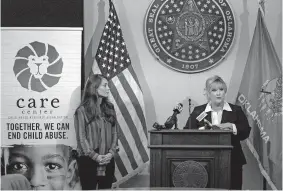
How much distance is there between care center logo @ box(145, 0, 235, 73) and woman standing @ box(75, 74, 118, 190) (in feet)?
3.74

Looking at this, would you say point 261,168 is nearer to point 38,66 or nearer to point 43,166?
point 43,166

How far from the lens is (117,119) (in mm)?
7164

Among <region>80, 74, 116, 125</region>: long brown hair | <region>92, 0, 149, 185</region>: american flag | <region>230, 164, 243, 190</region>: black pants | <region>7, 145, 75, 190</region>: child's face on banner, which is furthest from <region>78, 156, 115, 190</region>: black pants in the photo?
<region>230, 164, 243, 190</region>: black pants

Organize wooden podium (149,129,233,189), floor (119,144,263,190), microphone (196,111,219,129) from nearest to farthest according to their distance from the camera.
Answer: wooden podium (149,129,233,189)
microphone (196,111,219,129)
floor (119,144,263,190)

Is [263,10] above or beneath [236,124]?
above

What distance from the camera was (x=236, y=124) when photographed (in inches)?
255

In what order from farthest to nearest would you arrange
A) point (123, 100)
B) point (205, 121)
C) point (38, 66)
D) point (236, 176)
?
point (123, 100) → point (38, 66) → point (236, 176) → point (205, 121)

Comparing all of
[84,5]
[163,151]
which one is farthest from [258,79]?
[84,5]

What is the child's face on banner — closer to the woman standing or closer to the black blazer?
the woman standing

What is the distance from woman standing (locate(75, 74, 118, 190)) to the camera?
6742mm

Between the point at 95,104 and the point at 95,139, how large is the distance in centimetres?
46

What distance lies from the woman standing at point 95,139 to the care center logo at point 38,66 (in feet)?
1.60

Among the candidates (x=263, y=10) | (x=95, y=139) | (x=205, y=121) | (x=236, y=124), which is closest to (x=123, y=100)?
(x=95, y=139)

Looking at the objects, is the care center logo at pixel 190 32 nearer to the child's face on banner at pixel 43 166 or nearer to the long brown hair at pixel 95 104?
the long brown hair at pixel 95 104
